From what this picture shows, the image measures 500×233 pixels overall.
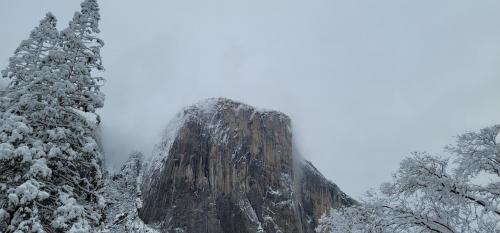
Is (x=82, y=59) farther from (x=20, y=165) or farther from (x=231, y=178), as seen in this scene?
(x=231, y=178)

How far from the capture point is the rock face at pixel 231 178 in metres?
102

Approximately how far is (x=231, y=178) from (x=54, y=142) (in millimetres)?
97821

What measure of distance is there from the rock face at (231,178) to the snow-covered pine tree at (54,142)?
8649 centimetres

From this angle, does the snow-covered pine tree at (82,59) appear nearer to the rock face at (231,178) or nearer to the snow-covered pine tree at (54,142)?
the snow-covered pine tree at (54,142)

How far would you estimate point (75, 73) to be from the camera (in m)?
14.4

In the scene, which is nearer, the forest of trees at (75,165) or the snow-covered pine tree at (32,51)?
the forest of trees at (75,165)

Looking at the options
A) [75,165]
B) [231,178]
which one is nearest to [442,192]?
[75,165]

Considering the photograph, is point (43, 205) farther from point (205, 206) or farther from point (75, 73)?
point (205, 206)

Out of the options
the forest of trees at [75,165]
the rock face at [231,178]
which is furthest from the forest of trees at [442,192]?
the rock face at [231,178]

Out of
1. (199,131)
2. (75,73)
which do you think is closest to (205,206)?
(199,131)

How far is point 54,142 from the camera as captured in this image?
1318cm

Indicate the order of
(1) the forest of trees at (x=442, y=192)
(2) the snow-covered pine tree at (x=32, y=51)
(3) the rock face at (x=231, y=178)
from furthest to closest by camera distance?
(3) the rock face at (x=231, y=178) < (2) the snow-covered pine tree at (x=32, y=51) < (1) the forest of trees at (x=442, y=192)

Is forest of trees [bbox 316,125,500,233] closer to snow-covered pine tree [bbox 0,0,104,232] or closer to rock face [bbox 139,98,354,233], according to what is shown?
snow-covered pine tree [bbox 0,0,104,232]

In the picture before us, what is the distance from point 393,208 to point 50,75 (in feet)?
32.7
